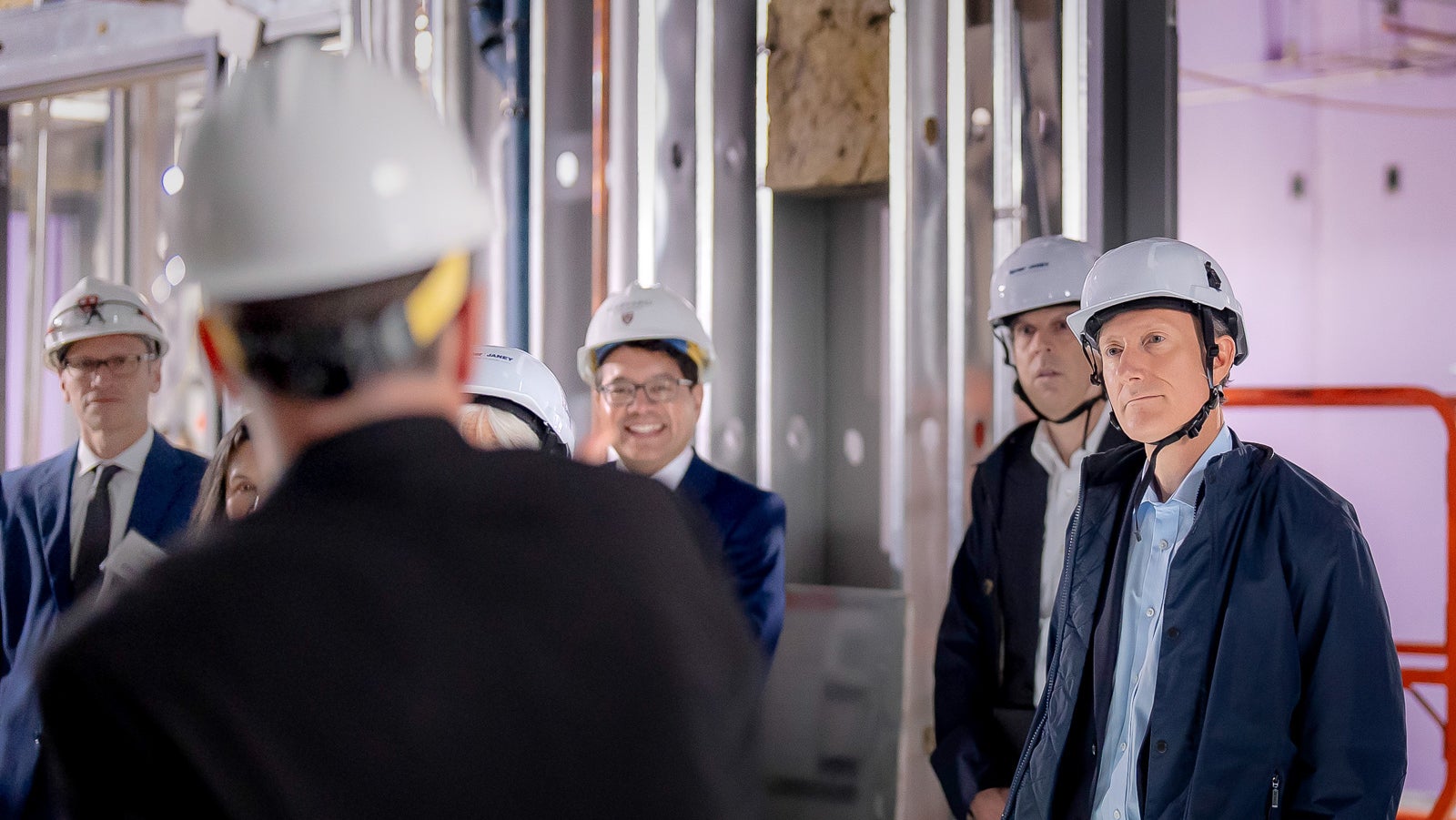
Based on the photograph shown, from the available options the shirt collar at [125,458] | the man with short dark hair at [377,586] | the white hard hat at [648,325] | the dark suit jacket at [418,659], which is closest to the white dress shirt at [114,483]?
the shirt collar at [125,458]

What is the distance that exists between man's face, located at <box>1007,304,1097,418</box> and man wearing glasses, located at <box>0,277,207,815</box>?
7.08 feet

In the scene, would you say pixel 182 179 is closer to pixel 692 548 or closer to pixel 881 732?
pixel 692 548

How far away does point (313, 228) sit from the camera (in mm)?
950

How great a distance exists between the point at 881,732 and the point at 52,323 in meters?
2.56

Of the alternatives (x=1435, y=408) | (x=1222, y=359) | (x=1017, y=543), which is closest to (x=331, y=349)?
(x=1222, y=359)

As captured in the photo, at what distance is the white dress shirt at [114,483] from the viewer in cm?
338

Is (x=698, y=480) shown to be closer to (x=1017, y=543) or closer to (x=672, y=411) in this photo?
(x=672, y=411)

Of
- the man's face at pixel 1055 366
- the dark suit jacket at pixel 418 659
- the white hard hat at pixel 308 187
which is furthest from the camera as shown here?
the man's face at pixel 1055 366

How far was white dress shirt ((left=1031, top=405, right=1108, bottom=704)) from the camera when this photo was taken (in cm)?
296

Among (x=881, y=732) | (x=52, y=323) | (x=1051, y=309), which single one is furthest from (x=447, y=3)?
(x=881, y=732)

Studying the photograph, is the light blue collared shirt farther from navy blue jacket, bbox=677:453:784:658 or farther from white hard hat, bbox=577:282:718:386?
white hard hat, bbox=577:282:718:386

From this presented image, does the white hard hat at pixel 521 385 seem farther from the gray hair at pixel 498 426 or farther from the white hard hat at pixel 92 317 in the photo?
the white hard hat at pixel 92 317

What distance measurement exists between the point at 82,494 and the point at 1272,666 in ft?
9.46

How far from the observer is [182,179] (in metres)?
0.99
